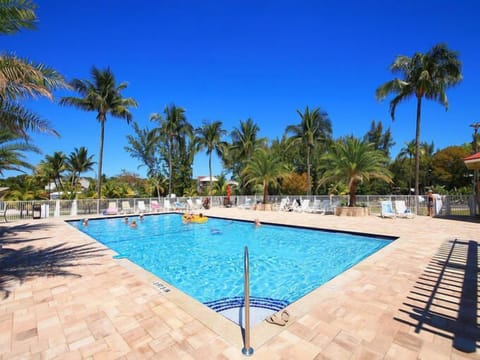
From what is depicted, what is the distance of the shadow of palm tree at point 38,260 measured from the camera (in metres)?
4.94

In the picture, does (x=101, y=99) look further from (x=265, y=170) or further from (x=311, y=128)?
(x=311, y=128)

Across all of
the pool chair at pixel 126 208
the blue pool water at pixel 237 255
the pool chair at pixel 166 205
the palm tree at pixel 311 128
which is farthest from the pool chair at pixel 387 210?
the pool chair at pixel 126 208

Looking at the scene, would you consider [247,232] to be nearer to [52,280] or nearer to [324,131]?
[52,280]

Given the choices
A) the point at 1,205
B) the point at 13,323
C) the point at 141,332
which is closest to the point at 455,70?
the point at 141,332

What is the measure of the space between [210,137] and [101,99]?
11.3 meters

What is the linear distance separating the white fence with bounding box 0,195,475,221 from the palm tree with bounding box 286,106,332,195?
7.18m

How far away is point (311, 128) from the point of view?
24.2 meters

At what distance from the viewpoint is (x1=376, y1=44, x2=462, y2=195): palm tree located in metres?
16.0

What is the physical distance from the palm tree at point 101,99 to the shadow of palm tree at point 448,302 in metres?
19.6

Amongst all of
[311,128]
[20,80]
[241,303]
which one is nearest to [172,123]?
[311,128]

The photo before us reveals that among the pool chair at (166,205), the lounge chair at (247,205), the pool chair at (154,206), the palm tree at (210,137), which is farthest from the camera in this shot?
the palm tree at (210,137)

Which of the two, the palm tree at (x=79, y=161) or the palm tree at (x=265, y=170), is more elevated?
the palm tree at (x=79, y=161)

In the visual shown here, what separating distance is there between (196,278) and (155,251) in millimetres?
3159

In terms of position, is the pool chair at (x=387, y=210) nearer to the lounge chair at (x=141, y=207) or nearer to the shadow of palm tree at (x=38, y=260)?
the shadow of palm tree at (x=38, y=260)
